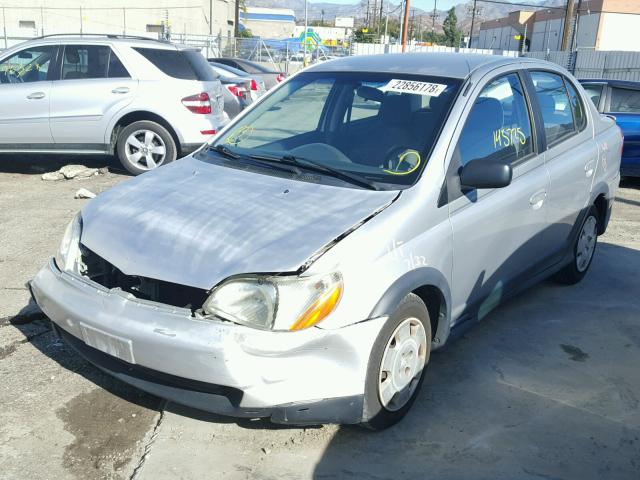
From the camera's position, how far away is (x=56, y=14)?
160 ft

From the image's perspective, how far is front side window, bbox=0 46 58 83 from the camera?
8.98m

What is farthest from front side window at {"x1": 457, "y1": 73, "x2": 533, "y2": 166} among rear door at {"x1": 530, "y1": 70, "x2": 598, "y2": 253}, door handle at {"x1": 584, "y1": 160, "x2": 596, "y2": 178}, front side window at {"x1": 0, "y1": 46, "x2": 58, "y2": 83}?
front side window at {"x1": 0, "y1": 46, "x2": 58, "y2": 83}

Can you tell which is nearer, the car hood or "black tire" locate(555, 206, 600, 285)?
the car hood

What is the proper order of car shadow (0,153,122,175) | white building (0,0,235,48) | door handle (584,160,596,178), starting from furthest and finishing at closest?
white building (0,0,235,48) → car shadow (0,153,122,175) → door handle (584,160,596,178)

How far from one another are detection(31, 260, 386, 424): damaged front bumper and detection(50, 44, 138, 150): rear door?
20.7 feet

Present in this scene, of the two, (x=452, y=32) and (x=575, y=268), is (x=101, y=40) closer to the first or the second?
(x=575, y=268)

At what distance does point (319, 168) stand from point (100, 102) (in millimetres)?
5988

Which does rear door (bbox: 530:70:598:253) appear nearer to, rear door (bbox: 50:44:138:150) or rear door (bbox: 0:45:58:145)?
rear door (bbox: 50:44:138:150)

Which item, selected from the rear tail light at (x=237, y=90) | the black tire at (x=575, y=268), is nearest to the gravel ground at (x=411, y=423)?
the black tire at (x=575, y=268)

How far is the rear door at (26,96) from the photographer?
29.2 ft

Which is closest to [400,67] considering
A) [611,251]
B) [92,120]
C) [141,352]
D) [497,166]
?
[497,166]

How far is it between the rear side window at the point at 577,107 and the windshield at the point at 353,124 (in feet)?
5.33

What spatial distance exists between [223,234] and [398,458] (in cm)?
131

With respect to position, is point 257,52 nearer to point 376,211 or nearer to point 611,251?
point 611,251
